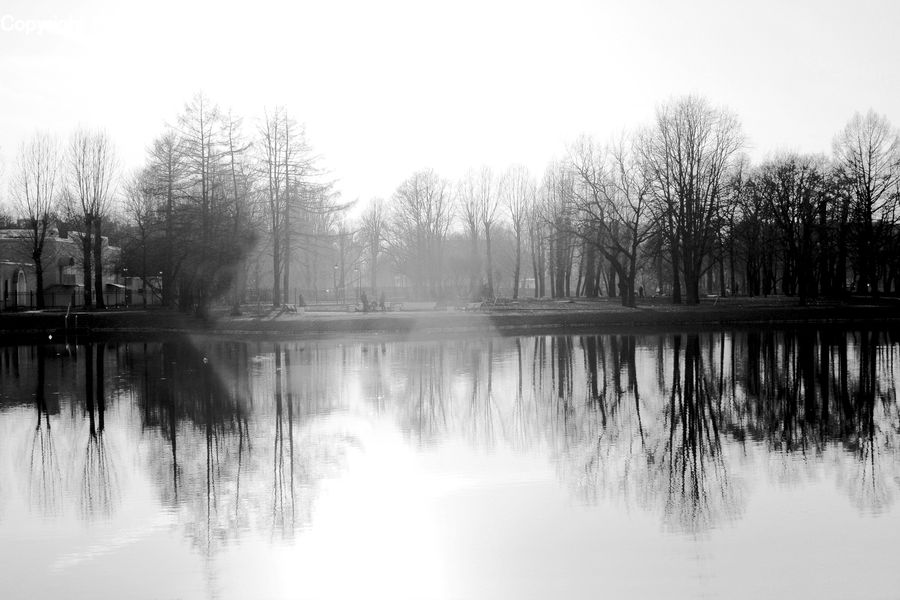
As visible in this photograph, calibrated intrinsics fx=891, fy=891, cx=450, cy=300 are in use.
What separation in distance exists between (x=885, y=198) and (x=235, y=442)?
203 feet

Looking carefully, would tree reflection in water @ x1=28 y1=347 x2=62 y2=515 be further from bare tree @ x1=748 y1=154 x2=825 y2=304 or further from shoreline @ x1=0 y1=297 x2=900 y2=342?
bare tree @ x1=748 y1=154 x2=825 y2=304

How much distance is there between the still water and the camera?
9133 millimetres

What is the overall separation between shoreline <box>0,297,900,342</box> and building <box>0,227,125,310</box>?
46.2ft

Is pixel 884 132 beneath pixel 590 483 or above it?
→ above

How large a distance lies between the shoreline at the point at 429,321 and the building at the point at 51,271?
14.1m

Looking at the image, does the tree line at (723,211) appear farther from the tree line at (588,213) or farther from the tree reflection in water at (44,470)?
the tree reflection in water at (44,470)

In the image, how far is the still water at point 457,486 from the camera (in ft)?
30.0

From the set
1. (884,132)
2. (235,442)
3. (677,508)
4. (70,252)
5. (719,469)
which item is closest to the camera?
(677,508)

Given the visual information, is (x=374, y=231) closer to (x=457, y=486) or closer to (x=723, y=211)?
(x=723, y=211)

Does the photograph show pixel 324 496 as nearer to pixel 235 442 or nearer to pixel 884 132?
pixel 235 442

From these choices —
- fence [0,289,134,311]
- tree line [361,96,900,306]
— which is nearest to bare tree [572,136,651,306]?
tree line [361,96,900,306]

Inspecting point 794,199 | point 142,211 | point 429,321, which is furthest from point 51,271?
point 794,199

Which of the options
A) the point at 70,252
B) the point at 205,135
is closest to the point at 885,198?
the point at 205,135

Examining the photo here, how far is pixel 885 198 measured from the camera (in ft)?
214
